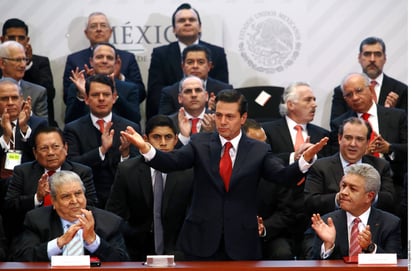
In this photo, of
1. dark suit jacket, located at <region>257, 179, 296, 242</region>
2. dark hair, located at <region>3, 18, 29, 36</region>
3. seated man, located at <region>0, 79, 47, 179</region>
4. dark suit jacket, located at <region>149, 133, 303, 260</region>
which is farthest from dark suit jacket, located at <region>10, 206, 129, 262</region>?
dark hair, located at <region>3, 18, 29, 36</region>

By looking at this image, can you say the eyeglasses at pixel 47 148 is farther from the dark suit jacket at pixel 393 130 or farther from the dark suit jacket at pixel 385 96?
the dark suit jacket at pixel 385 96

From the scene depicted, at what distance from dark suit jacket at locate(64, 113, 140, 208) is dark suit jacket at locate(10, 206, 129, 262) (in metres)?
1.18

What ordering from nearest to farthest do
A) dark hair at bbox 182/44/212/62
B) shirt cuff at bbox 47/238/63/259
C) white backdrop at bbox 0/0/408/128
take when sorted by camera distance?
1. shirt cuff at bbox 47/238/63/259
2. dark hair at bbox 182/44/212/62
3. white backdrop at bbox 0/0/408/128

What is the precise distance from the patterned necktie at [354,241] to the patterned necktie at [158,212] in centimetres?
130

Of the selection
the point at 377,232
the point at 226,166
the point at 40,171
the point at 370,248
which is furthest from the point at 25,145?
the point at 370,248

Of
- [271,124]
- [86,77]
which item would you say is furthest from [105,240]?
[86,77]

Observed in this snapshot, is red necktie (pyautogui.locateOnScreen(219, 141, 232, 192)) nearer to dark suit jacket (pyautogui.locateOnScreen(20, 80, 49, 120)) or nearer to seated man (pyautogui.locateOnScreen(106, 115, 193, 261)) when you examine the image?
seated man (pyautogui.locateOnScreen(106, 115, 193, 261))

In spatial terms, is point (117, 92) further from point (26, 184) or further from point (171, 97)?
point (26, 184)

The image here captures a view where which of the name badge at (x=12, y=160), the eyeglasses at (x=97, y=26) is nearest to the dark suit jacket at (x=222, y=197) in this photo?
the name badge at (x=12, y=160)

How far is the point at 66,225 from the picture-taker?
655 centimetres

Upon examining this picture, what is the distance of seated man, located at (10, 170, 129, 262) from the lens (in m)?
6.26

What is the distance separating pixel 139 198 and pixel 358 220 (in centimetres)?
153

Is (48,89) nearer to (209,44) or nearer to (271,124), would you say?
(209,44)

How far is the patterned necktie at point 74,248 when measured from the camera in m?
6.17
